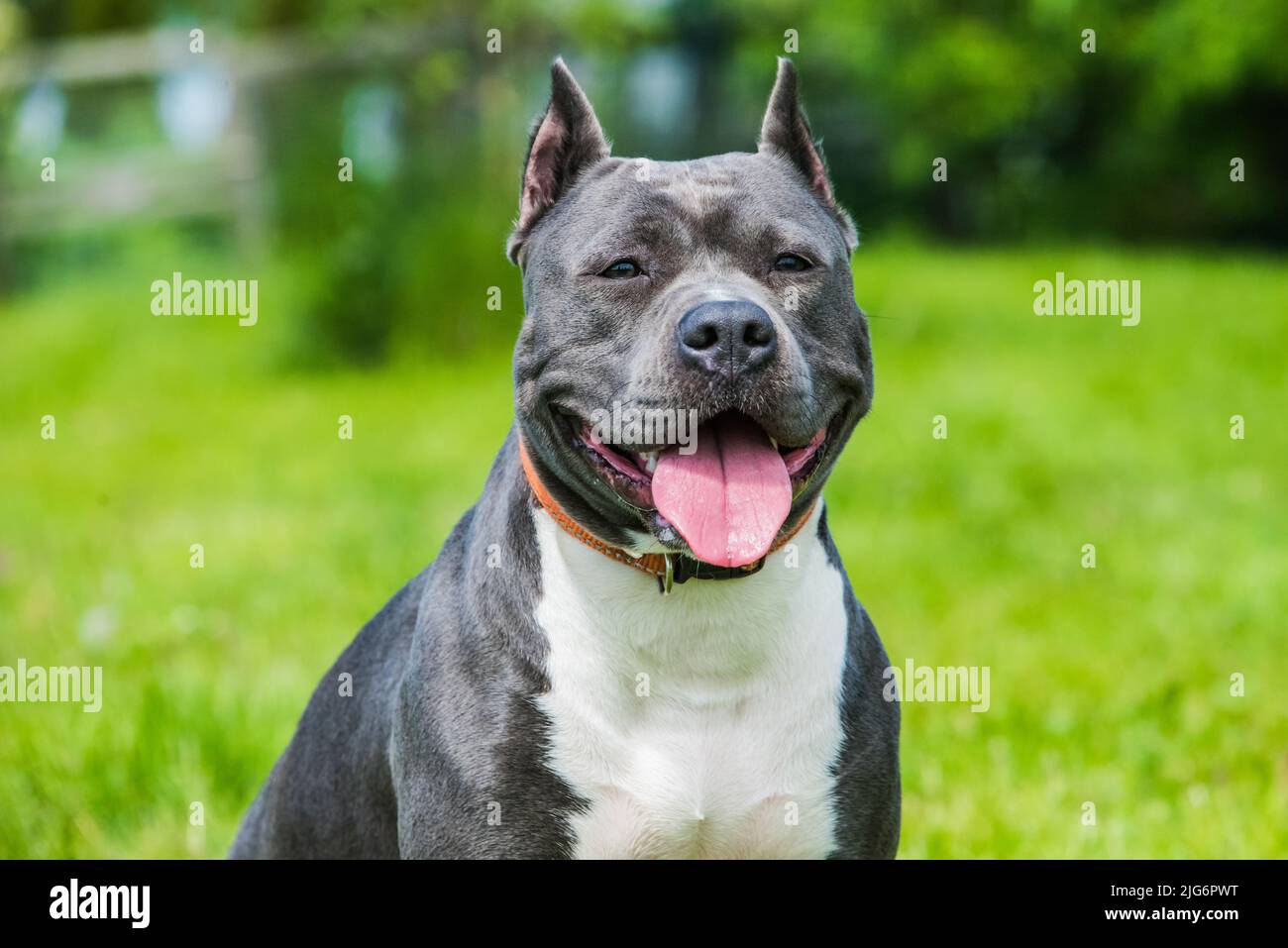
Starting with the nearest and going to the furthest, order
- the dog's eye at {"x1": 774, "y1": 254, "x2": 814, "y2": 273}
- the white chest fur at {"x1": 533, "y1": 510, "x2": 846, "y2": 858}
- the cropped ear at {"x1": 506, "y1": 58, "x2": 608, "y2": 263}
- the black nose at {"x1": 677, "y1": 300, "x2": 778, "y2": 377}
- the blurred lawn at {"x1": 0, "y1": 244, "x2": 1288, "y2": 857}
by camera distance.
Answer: the black nose at {"x1": 677, "y1": 300, "x2": 778, "y2": 377}, the white chest fur at {"x1": 533, "y1": 510, "x2": 846, "y2": 858}, the dog's eye at {"x1": 774, "y1": 254, "x2": 814, "y2": 273}, the cropped ear at {"x1": 506, "y1": 58, "x2": 608, "y2": 263}, the blurred lawn at {"x1": 0, "y1": 244, "x2": 1288, "y2": 857}

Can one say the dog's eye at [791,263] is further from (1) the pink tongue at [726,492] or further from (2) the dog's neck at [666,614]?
(2) the dog's neck at [666,614]

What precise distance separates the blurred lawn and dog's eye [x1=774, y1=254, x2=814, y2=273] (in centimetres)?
179

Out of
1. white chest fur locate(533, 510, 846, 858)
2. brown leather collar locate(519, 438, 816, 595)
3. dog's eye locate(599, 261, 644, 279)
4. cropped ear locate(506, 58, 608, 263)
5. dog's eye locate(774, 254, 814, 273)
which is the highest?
cropped ear locate(506, 58, 608, 263)

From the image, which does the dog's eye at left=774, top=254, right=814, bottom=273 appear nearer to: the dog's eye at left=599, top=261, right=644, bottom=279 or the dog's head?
the dog's head

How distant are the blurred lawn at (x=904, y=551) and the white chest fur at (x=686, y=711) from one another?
1.36 m

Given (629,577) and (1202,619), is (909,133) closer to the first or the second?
(1202,619)

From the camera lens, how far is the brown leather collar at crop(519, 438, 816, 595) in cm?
277

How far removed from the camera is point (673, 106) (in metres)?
13.5

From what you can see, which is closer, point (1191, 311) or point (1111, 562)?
point (1111, 562)

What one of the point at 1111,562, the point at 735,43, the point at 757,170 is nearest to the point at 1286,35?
the point at 735,43

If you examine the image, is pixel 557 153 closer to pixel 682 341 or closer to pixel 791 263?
pixel 791 263

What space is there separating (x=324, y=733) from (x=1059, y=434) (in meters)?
5.94

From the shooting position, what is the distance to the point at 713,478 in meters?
2.71

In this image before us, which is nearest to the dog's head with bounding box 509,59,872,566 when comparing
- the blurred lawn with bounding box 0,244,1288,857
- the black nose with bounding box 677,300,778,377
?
the black nose with bounding box 677,300,778,377
